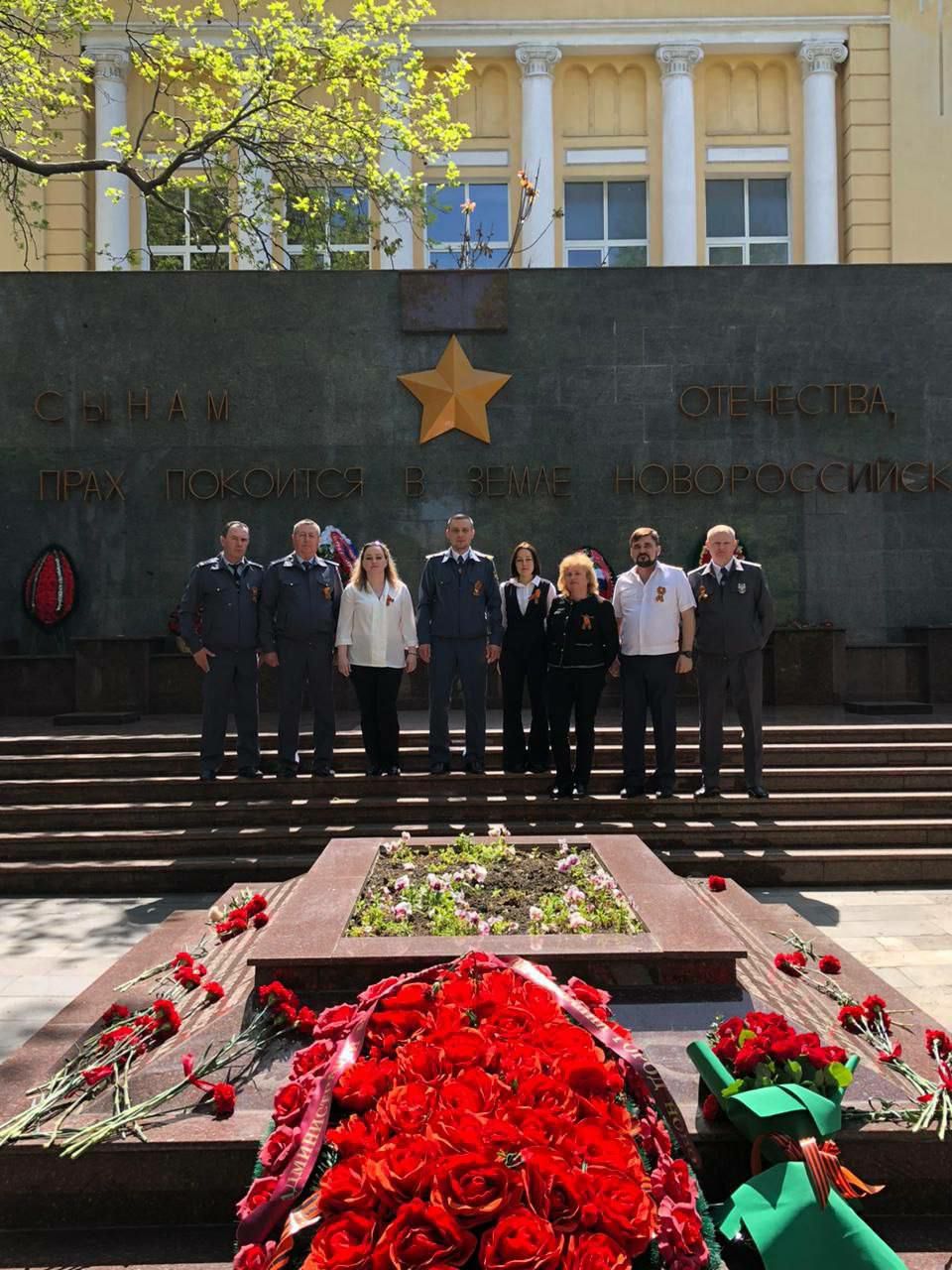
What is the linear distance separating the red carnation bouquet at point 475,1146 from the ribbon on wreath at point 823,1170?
0.79ft

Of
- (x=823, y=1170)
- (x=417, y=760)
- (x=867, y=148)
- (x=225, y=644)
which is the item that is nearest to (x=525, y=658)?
(x=417, y=760)

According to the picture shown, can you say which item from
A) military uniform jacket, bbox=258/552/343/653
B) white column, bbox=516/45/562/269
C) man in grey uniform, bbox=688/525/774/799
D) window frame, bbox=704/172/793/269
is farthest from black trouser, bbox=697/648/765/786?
window frame, bbox=704/172/793/269

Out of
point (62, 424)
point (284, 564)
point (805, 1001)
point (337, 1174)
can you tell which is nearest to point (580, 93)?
point (62, 424)

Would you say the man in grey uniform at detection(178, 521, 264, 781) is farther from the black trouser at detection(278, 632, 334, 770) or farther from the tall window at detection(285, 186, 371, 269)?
the tall window at detection(285, 186, 371, 269)

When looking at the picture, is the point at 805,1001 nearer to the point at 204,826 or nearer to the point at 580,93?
the point at 204,826

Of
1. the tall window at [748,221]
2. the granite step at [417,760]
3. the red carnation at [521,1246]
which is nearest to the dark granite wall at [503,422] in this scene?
the granite step at [417,760]

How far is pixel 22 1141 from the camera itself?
2879 millimetres

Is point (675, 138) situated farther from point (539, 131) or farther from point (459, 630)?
point (459, 630)

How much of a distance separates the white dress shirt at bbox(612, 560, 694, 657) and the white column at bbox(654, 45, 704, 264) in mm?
14537

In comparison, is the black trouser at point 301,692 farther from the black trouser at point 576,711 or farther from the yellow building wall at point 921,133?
the yellow building wall at point 921,133

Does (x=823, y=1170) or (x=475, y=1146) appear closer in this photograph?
(x=475, y=1146)

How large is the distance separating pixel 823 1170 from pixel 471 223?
67.7 feet

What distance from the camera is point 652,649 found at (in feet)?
24.3

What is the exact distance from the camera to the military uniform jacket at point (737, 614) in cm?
742
